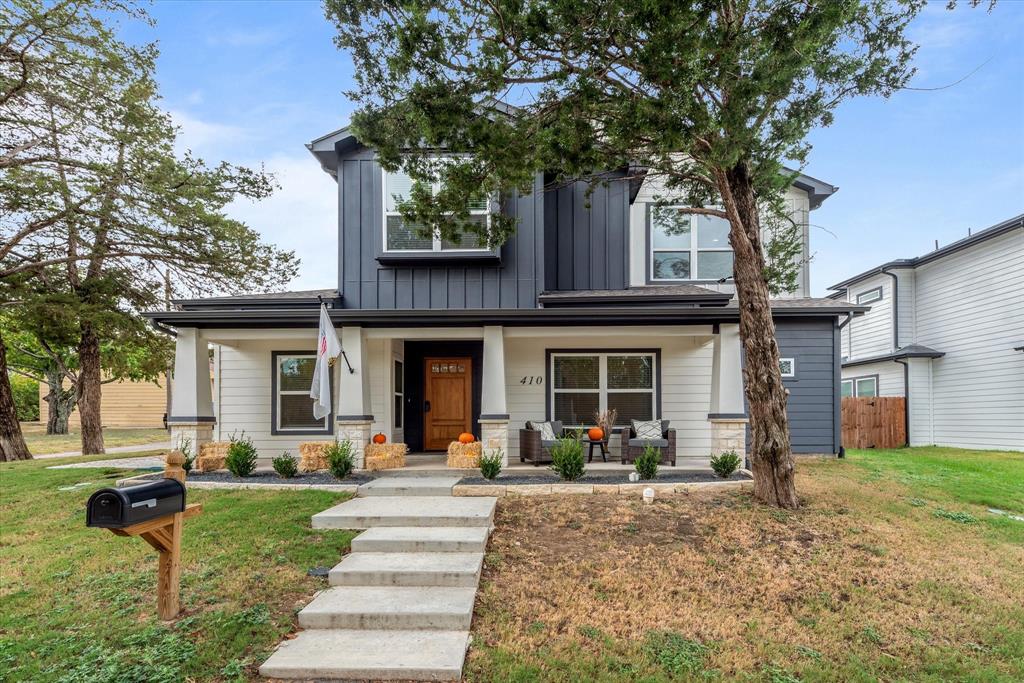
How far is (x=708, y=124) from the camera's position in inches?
215

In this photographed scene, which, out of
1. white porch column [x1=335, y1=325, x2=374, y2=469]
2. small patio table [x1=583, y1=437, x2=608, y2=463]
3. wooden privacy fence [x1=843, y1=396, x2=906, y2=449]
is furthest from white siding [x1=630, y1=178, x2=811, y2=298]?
white porch column [x1=335, y1=325, x2=374, y2=469]

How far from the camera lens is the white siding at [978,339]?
12.6 m

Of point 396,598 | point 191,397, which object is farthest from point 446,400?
point 396,598

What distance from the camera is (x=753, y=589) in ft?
15.7

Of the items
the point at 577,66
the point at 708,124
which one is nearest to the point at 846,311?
the point at 708,124

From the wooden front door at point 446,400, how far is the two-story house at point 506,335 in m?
0.03

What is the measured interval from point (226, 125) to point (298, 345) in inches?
273

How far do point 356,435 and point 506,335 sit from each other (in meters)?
3.00

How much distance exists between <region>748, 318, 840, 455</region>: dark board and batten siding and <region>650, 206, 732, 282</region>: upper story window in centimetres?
178

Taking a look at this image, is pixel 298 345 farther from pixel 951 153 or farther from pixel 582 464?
pixel 951 153

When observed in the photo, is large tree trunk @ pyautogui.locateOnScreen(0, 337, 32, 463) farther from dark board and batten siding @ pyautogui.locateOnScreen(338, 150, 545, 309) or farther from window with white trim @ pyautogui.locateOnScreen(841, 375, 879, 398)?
window with white trim @ pyautogui.locateOnScreen(841, 375, 879, 398)

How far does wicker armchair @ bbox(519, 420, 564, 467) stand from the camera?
9281 mm

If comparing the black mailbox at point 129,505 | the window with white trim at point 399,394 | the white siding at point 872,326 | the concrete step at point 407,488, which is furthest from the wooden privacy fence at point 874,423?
the black mailbox at point 129,505

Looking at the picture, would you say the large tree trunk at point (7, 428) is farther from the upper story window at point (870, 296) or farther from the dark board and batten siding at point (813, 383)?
the upper story window at point (870, 296)
